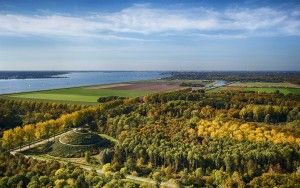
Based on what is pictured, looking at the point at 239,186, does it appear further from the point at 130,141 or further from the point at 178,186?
the point at 130,141

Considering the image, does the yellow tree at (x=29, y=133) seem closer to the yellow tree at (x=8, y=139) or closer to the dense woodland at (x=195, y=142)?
the dense woodland at (x=195, y=142)

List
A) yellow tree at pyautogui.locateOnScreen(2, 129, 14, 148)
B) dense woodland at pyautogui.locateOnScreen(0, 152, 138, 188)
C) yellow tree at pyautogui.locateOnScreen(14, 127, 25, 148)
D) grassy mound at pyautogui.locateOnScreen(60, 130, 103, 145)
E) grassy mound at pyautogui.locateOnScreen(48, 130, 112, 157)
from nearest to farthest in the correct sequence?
dense woodland at pyautogui.locateOnScreen(0, 152, 138, 188), grassy mound at pyautogui.locateOnScreen(48, 130, 112, 157), yellow tree at pyautogui.locateOnScreen(2, 129, 14, 148), yellow tree at pyautogui.locateOnScreen(14, 127, 25, 148), grassy mound at pyautogui.locateOnScreen(60, 130, 103, 145)

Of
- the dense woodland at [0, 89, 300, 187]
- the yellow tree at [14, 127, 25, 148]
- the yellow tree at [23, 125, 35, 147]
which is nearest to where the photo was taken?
the dense woodland at [0, 89, 300, 187]

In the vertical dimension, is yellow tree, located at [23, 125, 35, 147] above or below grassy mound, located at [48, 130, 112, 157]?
above

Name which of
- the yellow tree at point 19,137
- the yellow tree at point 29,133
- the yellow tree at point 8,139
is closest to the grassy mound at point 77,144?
the yellow tree at point 29,133

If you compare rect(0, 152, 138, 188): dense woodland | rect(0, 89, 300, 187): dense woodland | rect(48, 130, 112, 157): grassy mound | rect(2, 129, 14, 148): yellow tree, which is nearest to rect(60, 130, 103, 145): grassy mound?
rect(48, 130, 112, 157): grassy mound

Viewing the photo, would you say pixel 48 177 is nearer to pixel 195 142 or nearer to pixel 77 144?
pixel 77 144

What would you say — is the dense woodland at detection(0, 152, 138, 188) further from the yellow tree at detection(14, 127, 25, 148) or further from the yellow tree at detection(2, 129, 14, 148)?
the yellow tree at detection(14, 127, 25, 148)

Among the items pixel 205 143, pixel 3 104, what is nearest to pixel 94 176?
pixel 205 143
